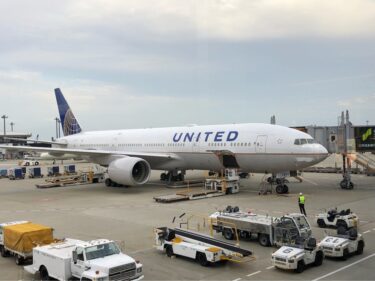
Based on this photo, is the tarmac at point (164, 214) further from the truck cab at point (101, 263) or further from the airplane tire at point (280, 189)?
the truck cab at point (101, 263)

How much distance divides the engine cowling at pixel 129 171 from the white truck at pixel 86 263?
1605 centimetres

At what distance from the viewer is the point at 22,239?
38.9ft

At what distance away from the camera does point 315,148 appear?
2452 centimetres

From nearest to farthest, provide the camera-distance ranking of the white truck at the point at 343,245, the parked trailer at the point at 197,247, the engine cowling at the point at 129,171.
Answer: the parked trailer at the point at 197,247 → the white truck at the point at 343,245 → the engine cowling at the point at 129,171

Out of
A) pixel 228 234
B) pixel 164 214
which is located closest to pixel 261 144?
pixel 164 214

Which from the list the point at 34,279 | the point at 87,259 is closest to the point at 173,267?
the point at 87,259

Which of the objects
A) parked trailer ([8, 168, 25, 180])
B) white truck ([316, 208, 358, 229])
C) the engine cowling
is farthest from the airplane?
parked trailer ([8, 168, 25, 180])

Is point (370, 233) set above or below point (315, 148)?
below

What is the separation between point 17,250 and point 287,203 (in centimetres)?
1423

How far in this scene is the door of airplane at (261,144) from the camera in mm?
25484

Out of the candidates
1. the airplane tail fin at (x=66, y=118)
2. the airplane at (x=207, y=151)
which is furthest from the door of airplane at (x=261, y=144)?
the airplane tail fin at (x=66, y=118)

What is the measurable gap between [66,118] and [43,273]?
34.5 metres

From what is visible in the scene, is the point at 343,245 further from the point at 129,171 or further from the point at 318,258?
the point at 129,171

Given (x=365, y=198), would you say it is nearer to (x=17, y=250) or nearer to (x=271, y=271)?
(x=271, y=271)
